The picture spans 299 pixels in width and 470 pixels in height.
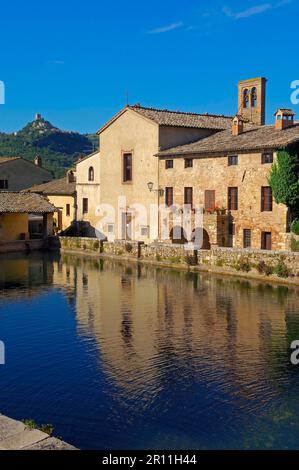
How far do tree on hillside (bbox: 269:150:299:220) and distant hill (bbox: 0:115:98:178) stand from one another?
60932 mm

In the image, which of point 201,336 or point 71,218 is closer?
point 201,336

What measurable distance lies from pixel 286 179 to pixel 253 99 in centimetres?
1701

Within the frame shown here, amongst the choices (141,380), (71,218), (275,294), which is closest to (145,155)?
(71,218)

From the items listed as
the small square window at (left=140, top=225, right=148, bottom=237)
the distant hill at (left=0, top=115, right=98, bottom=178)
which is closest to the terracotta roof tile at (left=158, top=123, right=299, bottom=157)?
the small square window at (left=140, top=225, right=148, bottom=237)

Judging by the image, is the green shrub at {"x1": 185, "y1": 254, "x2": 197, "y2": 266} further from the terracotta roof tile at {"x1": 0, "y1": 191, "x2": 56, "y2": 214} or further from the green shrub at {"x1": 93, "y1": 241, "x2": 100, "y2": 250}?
the terracotta roof tile at {"x1": 0, "y1": 191, "x2": 56, "y2": 214}

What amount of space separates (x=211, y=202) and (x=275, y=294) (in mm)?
12226

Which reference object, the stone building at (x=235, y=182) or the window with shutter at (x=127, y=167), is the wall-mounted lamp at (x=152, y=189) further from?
the window with shutter at (x=127, y=167)

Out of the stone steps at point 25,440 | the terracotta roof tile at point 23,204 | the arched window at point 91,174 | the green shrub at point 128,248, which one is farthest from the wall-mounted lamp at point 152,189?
the stone steps at point 25,440

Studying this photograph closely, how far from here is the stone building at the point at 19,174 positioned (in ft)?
188

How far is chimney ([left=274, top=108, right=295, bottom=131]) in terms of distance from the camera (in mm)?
35656

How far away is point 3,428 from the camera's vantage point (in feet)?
33.1

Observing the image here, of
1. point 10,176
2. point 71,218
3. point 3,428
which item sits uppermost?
point 10,176

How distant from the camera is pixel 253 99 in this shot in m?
46.8

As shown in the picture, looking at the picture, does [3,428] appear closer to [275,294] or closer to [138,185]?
[275,294]
